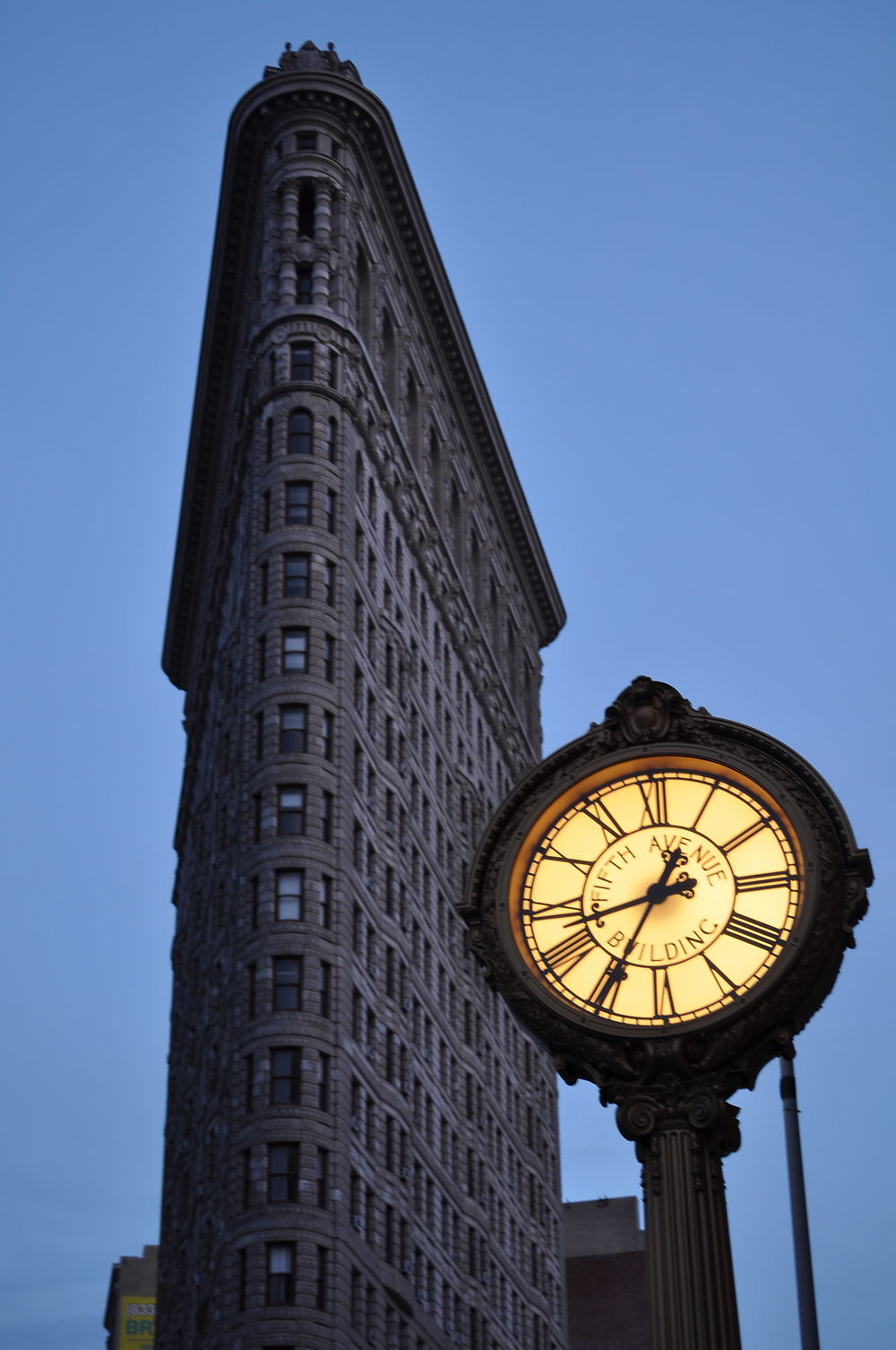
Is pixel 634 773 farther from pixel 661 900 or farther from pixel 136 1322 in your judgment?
pixel 136 1322

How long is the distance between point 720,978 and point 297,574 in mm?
68175

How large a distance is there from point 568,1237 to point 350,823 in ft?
212

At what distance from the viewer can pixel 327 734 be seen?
72.9 m

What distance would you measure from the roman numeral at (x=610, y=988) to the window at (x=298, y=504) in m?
69.1

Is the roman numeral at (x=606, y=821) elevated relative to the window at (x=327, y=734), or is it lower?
lower

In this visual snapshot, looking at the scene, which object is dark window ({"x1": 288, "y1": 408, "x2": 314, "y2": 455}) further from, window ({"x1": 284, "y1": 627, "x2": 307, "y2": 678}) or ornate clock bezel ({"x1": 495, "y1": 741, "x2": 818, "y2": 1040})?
ornate clock bezel ({"x1": 495, "y1": 741, "x2": 818, "y2": 1040})

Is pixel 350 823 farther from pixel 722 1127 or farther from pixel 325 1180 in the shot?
pixel 722 1127

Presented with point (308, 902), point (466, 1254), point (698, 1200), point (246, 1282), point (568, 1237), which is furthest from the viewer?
point (568, 1237)

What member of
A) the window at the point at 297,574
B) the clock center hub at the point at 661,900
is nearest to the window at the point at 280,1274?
the window at the point at 297,574

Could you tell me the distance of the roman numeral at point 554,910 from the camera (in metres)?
8.65

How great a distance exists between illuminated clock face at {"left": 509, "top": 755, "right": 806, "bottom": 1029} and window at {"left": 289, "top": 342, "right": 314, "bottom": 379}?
73948mm

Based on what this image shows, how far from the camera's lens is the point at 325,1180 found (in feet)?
209

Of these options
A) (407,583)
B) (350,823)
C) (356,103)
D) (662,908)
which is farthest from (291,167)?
(662,908)

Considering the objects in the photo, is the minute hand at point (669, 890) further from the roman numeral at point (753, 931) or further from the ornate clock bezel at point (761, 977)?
the ornate clock bezel at point (761, 977)
